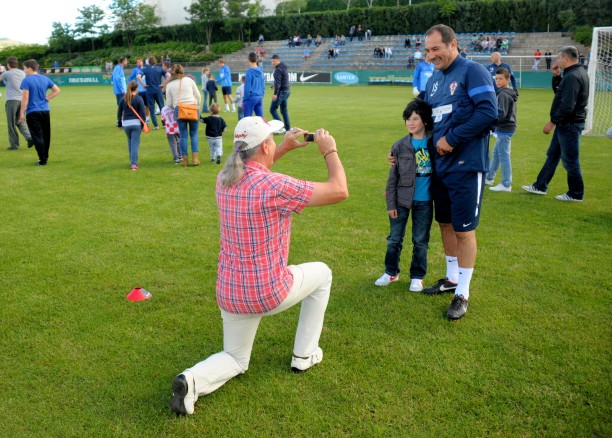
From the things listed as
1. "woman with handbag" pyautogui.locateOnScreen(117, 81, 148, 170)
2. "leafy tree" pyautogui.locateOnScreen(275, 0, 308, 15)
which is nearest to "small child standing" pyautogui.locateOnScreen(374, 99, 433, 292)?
"woman with handbag" pyautogui.locateOnScreen(117, 81, 148, 170)

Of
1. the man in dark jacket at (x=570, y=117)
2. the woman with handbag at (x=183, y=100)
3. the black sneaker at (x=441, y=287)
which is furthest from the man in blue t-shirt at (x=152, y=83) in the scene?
the black sneaker at (x=441, y=287)

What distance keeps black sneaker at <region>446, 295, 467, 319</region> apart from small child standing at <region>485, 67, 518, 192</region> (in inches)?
173

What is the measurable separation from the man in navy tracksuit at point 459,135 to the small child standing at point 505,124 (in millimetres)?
3955

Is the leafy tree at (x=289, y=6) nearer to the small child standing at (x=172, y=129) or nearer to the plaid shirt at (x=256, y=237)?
the small child standing at (x=172, y=129)

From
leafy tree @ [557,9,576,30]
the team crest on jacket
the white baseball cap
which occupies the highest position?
leafy tree @ [557,9,576,30]

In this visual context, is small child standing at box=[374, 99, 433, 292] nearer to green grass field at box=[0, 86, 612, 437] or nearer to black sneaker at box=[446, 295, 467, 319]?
green grass field at box=[0, 86, 612, 437]

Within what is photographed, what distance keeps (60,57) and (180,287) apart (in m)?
80.6

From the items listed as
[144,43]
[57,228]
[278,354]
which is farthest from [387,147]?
[144,43]

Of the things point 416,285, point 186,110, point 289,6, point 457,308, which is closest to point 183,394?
point 457,308

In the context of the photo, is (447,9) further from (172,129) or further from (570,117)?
(570,117)

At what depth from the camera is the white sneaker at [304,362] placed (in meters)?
3.69

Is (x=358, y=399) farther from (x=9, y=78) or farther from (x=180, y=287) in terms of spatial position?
(x=9, y=78)

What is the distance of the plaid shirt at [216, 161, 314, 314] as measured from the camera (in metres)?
3.13

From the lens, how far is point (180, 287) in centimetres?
513
